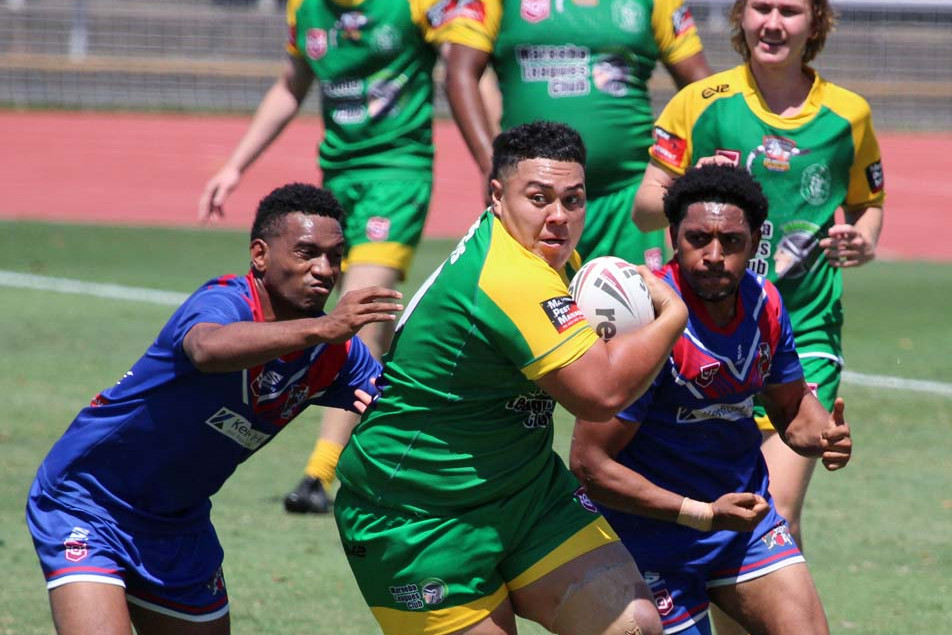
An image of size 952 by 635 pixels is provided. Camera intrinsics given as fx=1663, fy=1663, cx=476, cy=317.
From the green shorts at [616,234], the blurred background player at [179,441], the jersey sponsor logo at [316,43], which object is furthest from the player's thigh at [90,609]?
Answer: the jersey sponsor logo at [316,43]

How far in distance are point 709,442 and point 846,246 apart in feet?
4.18

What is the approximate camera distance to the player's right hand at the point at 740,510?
452cm

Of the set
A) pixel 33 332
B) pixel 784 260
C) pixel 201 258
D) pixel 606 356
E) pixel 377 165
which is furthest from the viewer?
pixel 201 258

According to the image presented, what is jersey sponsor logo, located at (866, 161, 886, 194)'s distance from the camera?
610 centimetres

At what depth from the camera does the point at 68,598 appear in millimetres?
4594

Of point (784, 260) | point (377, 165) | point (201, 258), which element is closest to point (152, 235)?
point (201, 258)

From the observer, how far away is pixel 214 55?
32500 millimetres

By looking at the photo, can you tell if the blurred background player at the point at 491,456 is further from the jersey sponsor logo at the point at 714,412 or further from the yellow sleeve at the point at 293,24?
the yellow sleeve at the point at 293,24

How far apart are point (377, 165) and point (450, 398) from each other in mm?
3936

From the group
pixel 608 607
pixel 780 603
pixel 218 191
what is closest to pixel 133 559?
pixel 608 607

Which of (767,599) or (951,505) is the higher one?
(767,599)

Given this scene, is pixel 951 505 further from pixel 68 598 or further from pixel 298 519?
pixel 68 598

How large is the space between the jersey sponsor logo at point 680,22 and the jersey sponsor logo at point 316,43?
71.1 inches

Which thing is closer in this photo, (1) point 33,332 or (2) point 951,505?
(2) point 951,505
